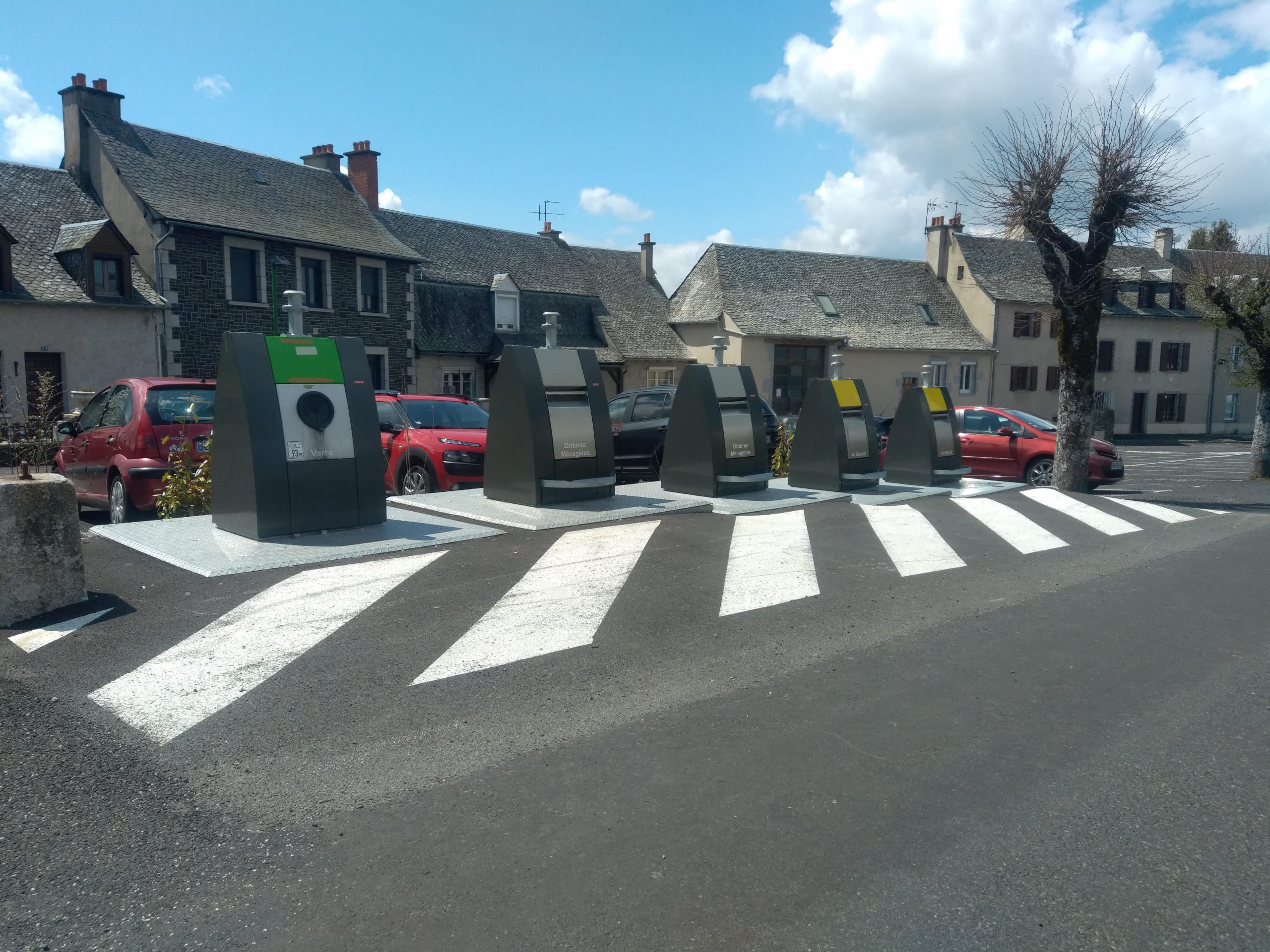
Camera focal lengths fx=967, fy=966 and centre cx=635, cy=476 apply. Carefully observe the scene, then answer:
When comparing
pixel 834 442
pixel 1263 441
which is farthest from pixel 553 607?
pixel 1263 441

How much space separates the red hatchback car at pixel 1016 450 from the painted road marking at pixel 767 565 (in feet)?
29.3

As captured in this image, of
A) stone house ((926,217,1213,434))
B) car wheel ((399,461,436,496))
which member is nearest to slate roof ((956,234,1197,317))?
stone house ((926,217,1213,434))

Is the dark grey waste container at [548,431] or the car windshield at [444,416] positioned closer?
the dark grey waste container at [548,431]

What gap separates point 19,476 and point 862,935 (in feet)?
18.5

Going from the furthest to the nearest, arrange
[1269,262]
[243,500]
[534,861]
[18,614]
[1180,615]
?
[1269,262] < [243,500] < [1180,615] < [18,614] < [534,861]

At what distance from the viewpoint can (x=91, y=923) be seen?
2832 millimetres

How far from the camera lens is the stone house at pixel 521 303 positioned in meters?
33.3

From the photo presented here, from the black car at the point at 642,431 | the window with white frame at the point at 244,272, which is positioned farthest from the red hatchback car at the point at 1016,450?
the window with white frame at the point at 244,272

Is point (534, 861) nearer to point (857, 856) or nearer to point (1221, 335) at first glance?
point (857, 856)

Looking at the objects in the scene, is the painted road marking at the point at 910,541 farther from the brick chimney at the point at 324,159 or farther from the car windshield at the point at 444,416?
the brick chimney at the point at 324,159

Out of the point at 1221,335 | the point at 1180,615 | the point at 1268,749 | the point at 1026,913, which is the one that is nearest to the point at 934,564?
the point at 1180,615

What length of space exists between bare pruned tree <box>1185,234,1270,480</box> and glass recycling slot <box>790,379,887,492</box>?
1293 centimetres

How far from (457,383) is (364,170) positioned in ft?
27.6

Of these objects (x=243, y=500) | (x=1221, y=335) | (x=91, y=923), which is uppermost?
(x=1221, y=335)
